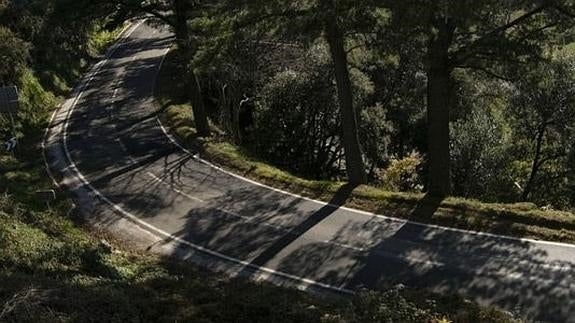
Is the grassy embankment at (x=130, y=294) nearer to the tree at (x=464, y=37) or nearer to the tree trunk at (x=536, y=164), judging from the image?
the tree at (x=464, y=37)

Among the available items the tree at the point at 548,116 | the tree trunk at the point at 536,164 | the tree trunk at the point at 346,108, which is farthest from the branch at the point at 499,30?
Answer: the tree trunk at the point at 536,164

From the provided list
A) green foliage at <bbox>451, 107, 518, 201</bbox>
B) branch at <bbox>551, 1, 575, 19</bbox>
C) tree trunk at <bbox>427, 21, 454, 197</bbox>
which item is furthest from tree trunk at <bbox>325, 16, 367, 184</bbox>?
green foliage at <bbox>451, 107, 518, 201</bbox>

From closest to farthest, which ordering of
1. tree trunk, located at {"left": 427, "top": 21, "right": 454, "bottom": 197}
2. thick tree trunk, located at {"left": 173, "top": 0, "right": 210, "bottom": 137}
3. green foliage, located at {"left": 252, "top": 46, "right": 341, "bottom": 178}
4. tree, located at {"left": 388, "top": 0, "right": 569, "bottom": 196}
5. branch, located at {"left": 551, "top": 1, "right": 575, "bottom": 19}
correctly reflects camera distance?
tree, located at {"left": 388, "top": 0, "right": 569, "bottom": 196} < branch, located at {"left": 551, "top": 1, "right": 575, "bottom": 19} < tree trunk, located at {"left": 427, "top": 21, "right": 454, "bottom": 197} < thick tree trunk, located at {"left": 173, "top": 0, "right": 210, "bottom": 137} < green foliage, located at {"left": 252, "top": 46, "right": 341, "bottom": 178}

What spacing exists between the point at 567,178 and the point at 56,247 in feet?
84.5

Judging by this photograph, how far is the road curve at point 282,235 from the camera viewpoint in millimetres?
16719

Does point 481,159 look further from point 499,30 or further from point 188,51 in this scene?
point 188,51

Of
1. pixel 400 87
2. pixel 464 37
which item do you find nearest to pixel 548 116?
pixel 400 87

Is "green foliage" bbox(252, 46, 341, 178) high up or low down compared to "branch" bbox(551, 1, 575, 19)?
down

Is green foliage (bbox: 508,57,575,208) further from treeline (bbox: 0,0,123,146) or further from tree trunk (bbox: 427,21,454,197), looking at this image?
treeline (bbox: 0,0,123,146)

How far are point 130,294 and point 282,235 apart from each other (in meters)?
9.21

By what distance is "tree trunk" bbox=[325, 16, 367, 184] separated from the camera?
2294 centimetres

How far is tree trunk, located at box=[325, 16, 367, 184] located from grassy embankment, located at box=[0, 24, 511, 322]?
890cm

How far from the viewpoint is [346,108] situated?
24281mm

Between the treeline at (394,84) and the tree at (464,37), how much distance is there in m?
0.05
